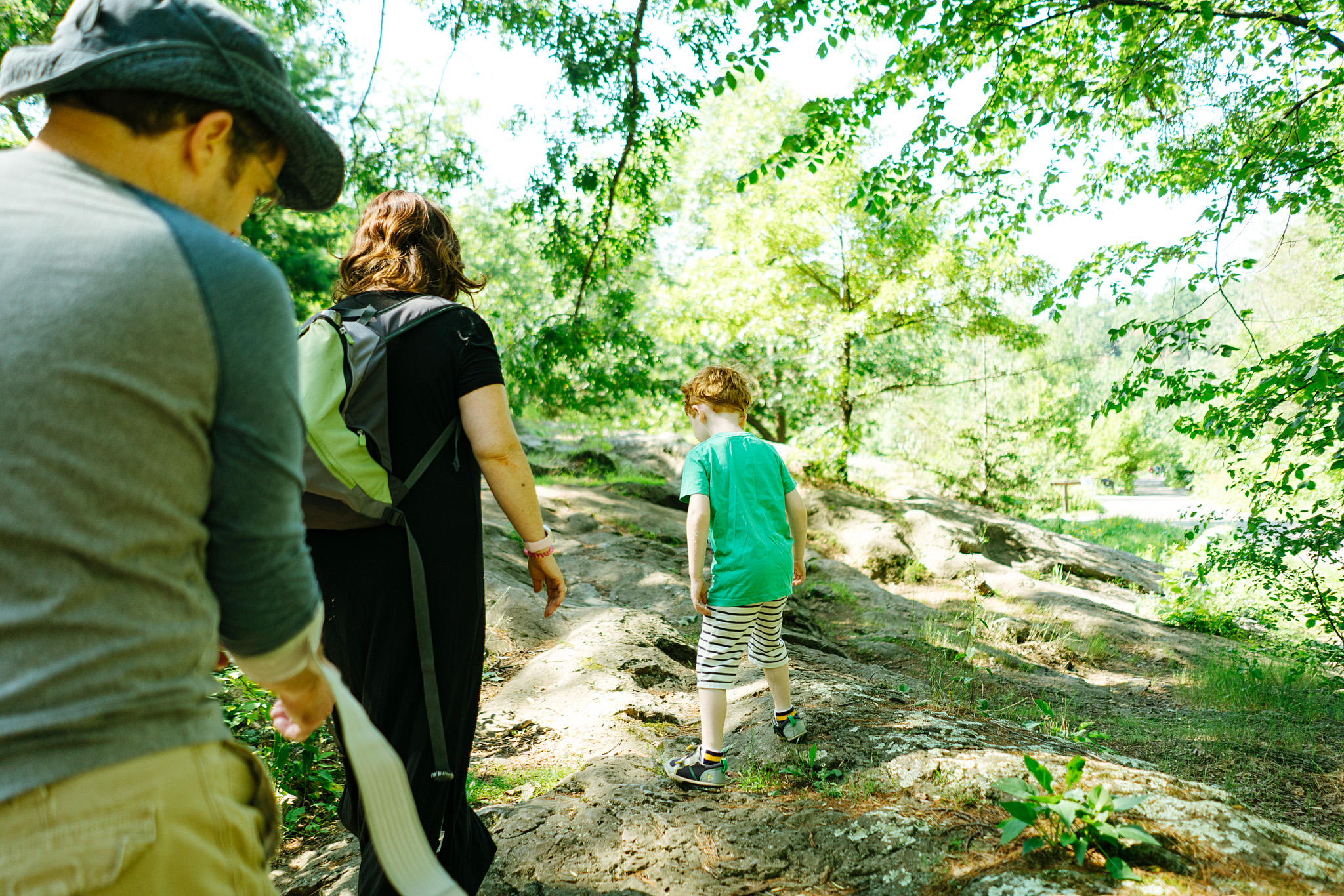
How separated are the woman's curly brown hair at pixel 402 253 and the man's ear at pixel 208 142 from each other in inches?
43.4

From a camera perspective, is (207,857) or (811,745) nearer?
(207,857)

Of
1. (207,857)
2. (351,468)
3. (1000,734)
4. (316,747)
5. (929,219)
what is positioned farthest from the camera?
(929,219)

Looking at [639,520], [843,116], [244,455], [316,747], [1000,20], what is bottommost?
[639,520]

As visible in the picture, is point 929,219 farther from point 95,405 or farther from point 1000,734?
point 95,405

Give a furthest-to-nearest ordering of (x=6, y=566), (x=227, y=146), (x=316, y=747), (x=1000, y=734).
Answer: (x=1000, y=734)
(x=316, y=747)
(x=227, y=146)
(x=6, y=566)

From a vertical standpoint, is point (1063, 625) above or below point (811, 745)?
below

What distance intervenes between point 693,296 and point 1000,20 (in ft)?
25.1

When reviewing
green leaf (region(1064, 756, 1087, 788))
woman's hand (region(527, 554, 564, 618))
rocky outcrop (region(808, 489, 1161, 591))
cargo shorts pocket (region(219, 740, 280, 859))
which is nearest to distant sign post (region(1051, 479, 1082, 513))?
rocky outcrop (region(808, 489, 1161, 591))

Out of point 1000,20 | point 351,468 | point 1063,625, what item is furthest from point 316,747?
point 1063,625

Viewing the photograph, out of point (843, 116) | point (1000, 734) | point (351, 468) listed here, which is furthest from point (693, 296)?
point (351, 468)

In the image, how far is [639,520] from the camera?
10352 millimetres

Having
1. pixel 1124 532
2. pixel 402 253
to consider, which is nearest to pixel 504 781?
pixel 402 253

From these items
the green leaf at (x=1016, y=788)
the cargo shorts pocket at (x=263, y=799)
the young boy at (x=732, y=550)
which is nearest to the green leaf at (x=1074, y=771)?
the green leaf at (x=1016, y=788)

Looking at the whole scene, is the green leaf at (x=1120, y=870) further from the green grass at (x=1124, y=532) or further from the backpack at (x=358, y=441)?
the green grass at (x=1124, y=532)
